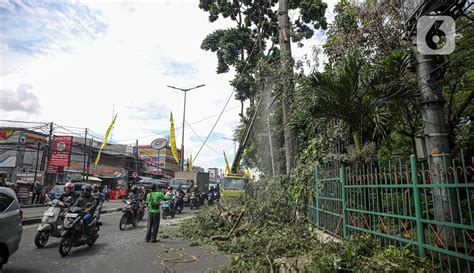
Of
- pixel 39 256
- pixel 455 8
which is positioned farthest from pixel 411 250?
pixel 39 256

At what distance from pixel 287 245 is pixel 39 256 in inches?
220

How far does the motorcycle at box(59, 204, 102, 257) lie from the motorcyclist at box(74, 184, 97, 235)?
0.15m

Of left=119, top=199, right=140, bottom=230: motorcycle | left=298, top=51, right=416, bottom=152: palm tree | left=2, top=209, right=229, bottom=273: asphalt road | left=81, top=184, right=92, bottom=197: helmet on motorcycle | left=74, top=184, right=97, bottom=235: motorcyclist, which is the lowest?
left=2, top=209, right=229, bottom=273: asphalt road

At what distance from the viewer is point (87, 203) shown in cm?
816

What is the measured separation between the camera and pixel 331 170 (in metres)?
7.36

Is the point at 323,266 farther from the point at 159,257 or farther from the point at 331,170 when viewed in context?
the point at 159,257

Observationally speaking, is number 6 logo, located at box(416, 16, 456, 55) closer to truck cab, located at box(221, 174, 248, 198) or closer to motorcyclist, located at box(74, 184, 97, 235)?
motorcyclist, located at box(74, 184, 97, 235)

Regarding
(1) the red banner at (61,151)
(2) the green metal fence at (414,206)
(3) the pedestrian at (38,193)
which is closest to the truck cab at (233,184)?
(2) the green metal fence at (414,206)

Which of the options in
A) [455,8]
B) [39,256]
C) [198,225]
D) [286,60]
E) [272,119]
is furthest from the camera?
[272,119]

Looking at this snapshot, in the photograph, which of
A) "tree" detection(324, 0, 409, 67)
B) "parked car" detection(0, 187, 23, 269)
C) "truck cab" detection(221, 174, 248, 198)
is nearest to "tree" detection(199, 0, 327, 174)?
"truck cab" detection(221, 174, 248, 198)

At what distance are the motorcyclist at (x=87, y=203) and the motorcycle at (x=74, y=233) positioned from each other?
0.15 metres

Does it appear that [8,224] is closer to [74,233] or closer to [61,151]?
[74,233]

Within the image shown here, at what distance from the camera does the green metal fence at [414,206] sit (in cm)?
351

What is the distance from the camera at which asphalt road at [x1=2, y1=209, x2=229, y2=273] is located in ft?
19.5
